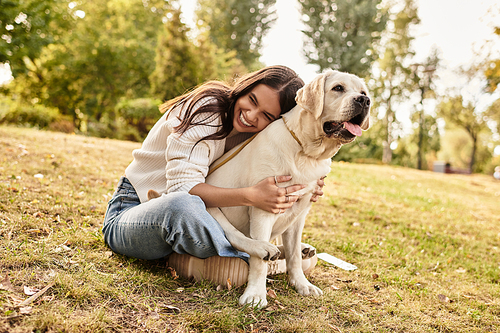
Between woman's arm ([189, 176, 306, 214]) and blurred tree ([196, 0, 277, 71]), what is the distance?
2742cm

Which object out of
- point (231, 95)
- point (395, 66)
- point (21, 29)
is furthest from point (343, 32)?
point (231, 95)

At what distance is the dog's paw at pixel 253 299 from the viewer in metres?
2.38

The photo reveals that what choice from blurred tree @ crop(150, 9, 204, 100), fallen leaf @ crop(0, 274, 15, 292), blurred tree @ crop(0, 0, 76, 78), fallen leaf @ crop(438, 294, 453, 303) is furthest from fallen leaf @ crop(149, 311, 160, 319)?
blurred tree @ crop(150, 9, 204, 100)

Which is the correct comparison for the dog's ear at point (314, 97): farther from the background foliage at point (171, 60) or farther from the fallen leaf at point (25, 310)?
the background foliage at point (171, 60)

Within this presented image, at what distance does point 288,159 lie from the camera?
2533 millimetres

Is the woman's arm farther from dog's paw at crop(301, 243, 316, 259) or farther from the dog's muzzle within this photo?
dog's paw at crop(301, 243, 316, 259)

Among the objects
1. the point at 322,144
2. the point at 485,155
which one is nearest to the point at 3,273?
the point at 322,144

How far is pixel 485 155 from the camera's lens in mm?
37188

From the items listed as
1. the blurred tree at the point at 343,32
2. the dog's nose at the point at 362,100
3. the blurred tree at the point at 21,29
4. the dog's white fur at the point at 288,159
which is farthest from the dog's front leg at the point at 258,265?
the blurred tree at the point at 343,32

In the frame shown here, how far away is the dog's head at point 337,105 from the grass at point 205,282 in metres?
1.30

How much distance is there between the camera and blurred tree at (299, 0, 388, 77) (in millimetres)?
21359

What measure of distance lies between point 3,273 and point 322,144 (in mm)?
2303

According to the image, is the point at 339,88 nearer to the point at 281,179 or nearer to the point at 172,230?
the point at 281,179

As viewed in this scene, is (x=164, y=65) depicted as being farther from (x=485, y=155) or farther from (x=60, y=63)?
(x=485, y=155)
